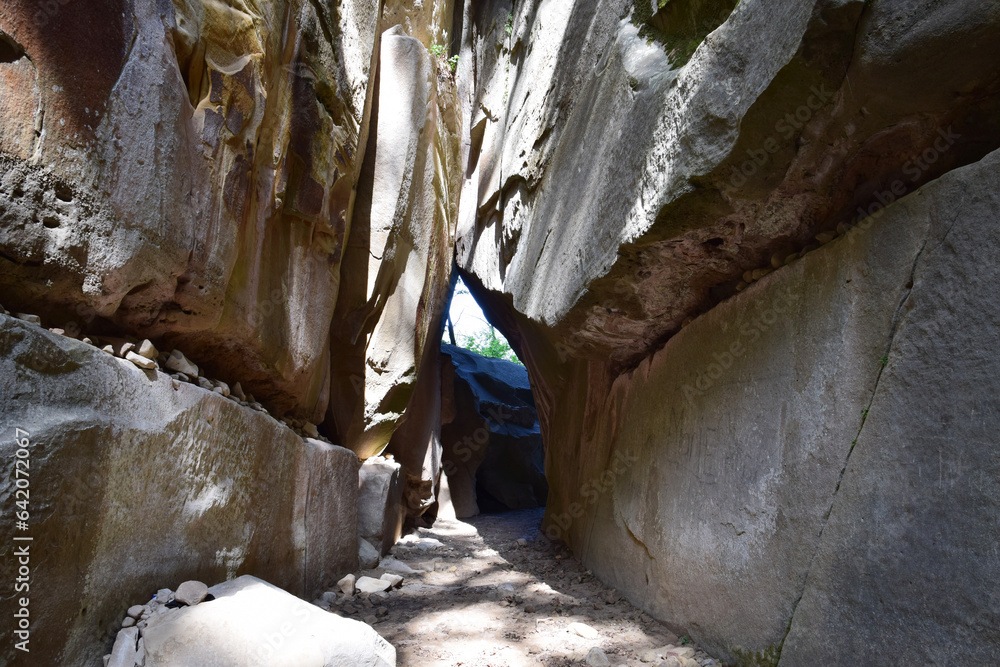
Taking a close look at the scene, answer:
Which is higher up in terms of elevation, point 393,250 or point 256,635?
point 393,250

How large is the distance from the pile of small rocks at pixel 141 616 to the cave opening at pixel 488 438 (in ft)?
21.7

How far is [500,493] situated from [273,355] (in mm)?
8149

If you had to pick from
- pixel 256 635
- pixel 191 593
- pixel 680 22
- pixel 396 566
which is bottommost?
pixel 396 566

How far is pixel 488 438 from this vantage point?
34.0 ft

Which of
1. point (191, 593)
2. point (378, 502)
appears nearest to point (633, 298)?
point (191, 593)

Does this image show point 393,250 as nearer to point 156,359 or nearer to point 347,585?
point 347,585

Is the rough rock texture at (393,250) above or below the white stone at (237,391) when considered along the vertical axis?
above

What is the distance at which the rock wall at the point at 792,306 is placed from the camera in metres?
1.53

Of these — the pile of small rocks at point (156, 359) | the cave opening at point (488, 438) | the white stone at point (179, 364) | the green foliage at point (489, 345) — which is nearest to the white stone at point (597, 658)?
the pile of small rocks at point (156, 359)

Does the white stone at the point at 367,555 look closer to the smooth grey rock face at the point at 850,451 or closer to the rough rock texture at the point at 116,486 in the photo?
the rough rock texture at the point at 116,486

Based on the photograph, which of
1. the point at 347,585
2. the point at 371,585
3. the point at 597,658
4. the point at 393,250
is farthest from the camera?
the point at 393,250

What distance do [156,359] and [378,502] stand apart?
299 cm

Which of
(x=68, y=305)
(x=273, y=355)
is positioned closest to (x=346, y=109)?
(x=273, y=355)

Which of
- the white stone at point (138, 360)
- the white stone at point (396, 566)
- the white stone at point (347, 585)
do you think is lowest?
the white stone at point (396, 566)
